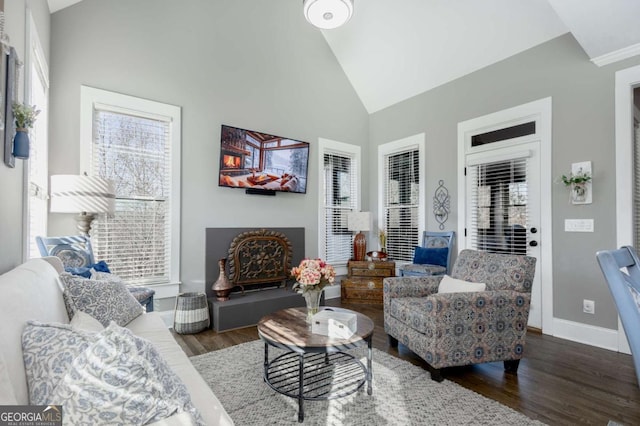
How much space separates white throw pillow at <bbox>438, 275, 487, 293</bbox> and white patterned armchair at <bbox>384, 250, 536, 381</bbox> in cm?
13

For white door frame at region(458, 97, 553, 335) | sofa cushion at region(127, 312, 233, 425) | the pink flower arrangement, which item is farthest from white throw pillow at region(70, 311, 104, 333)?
white door frame at region(458, 97, 553, 335)

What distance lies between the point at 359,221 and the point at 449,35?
2.70 m

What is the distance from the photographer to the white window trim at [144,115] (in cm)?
310

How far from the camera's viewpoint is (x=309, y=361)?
2.61 metres

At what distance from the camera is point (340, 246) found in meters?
5.22

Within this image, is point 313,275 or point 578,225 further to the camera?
point 578,225

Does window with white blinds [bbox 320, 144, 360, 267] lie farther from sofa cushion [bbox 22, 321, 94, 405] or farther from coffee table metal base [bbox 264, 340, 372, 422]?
sofa cushion [bbox 22, 321, 94, 405]

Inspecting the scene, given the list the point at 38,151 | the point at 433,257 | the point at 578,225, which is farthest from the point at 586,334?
the point at 38,151

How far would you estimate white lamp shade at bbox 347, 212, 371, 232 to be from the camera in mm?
4871

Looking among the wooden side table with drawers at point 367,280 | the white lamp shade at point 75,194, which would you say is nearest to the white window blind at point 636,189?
the wooden side table with drawers at point 367,280

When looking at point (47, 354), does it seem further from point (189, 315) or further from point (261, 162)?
point (261, 162)

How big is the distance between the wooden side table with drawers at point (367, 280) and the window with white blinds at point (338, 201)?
483 millimetres

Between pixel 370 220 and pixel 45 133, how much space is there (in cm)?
389

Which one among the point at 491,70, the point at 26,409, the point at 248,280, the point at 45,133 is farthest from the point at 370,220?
the point at 26,409
